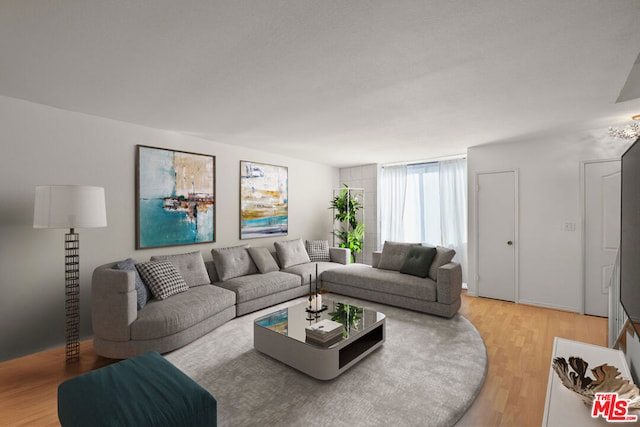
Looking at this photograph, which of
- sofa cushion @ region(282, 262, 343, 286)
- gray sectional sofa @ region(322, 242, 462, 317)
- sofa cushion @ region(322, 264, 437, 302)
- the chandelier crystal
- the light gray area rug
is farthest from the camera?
sofa cushion @ region(282, 262, 343, 286)

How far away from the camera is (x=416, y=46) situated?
190 cm

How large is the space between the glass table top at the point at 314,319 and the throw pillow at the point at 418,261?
135 cm

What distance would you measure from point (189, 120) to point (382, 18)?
259 centimetres

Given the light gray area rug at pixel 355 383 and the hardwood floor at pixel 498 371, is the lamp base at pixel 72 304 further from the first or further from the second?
the light gray area rug at pixel 355 383

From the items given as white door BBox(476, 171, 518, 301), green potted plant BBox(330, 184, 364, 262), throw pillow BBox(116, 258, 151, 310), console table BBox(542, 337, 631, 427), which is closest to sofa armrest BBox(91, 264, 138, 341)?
throw pillow BBox(116, 258, 151, 310)

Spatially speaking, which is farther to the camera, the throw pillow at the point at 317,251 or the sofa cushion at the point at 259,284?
the throw pillow at the point at 317,251

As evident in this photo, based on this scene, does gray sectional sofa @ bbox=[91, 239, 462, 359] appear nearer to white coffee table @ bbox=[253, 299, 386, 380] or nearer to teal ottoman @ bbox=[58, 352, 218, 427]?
white coffee table @ bbox=[253, 299, 386, 380]

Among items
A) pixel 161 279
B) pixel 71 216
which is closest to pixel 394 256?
pixel 161 279

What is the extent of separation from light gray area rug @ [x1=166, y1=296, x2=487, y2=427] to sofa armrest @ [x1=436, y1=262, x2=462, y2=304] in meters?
0.49

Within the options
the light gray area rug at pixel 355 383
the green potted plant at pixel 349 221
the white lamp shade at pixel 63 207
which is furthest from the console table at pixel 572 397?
the green potted plant at pixel 349 221

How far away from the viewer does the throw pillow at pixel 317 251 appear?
5555 millimetres

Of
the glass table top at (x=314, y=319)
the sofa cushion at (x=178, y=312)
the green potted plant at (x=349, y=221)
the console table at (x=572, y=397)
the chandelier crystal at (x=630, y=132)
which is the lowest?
the glass table top at (x=314, y=319)

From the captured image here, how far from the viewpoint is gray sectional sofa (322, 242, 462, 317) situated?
377 centimetres
